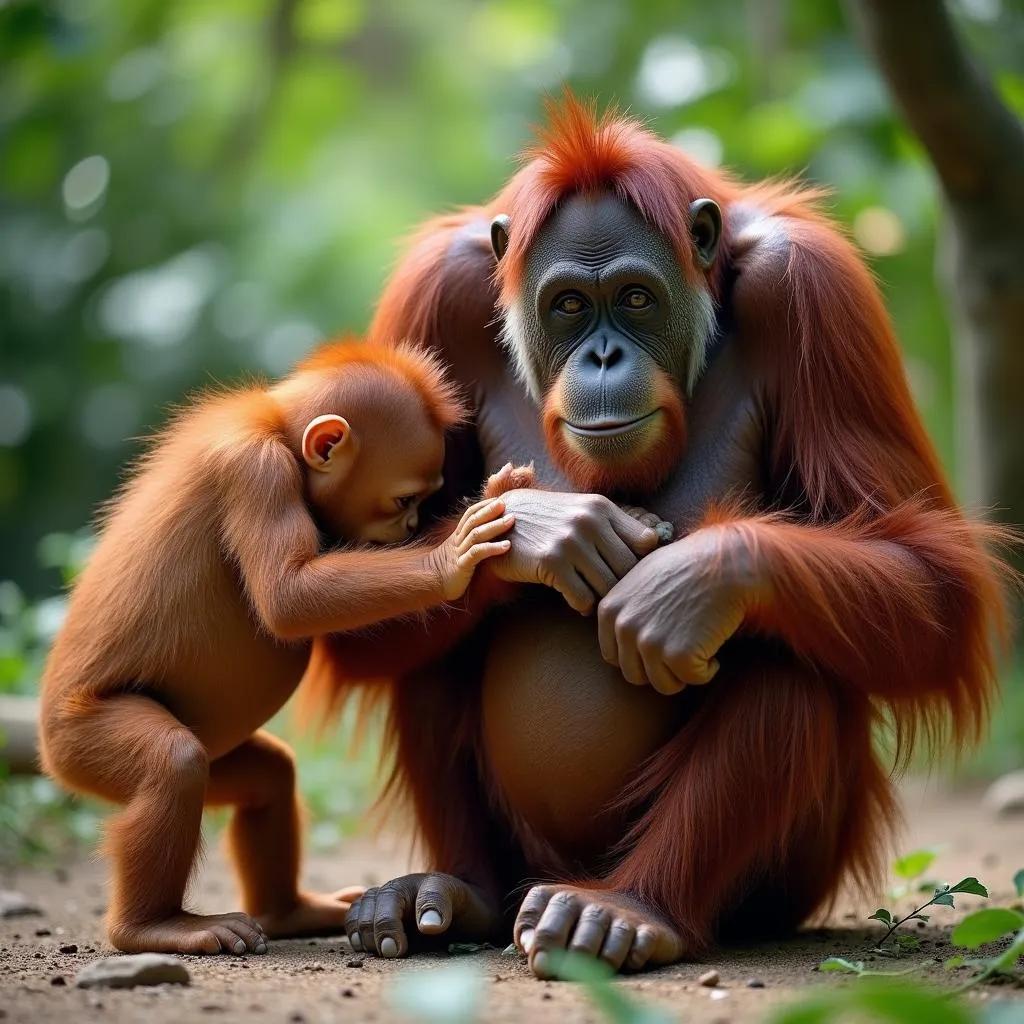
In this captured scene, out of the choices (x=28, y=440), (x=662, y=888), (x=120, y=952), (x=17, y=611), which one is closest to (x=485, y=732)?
(x=662, y=888)

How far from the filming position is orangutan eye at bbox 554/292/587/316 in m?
4.14

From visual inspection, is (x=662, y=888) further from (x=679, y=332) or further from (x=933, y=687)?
(x=679, y=332)

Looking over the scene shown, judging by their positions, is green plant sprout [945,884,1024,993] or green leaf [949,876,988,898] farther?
green leaf [949,876,988,898]

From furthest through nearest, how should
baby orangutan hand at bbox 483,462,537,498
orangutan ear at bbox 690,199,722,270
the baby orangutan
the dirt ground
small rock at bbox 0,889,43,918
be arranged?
small rock at bbox 0,889,43,918, orangutan ear at bbox 690,199,722,270, baby orangutan hand at bbox 483,462,537,498, the baby orangutan, the dirt ground

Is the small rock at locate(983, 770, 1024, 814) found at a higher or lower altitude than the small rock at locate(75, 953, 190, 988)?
lower

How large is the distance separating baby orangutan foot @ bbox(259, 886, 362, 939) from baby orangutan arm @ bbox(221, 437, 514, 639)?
100cm

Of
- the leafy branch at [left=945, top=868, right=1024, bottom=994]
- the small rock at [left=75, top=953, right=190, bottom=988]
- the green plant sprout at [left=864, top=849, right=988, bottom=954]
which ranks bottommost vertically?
the green plant sprout at [left=864, top=849, right=988, bottom=954]

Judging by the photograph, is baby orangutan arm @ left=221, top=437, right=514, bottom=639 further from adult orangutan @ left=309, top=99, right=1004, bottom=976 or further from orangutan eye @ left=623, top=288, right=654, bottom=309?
orangutan eye @ left=623, top=288, right=654, bottom=309

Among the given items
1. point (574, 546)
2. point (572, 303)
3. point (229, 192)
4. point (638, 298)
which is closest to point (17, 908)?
point (574, 546)

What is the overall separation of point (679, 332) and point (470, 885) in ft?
5.59

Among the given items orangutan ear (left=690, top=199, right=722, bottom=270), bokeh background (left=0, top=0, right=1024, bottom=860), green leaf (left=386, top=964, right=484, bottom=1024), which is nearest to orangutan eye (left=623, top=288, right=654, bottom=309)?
orangutan ear (left=690, top=199, right=722, bottom=270)

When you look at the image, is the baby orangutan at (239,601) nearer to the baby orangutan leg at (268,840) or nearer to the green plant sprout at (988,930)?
the baby orangutan leg at (268,840)

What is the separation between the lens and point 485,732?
14.0 feet

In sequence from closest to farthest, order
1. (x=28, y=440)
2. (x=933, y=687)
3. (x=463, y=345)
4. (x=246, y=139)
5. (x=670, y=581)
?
(x=670, y=581)
(x=933, y=687)
(x=463, y=345)
(x=28, y=440)
(x=246, y=139)
